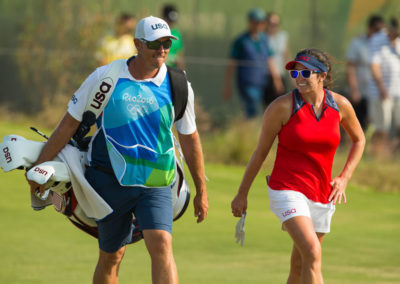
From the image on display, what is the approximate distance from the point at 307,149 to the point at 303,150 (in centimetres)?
3

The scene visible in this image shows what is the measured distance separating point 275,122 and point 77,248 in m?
4.00

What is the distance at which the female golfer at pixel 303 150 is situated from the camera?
6.83 metres

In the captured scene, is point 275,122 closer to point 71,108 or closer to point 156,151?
point 156,151

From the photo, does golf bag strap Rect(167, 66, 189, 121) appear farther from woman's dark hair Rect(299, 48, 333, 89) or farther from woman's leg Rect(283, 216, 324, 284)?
woman's leg Rect(283, 216, 324, 284)

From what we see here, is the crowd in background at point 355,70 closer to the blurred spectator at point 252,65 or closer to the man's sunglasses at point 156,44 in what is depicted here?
the blurred spectator at point 252,65

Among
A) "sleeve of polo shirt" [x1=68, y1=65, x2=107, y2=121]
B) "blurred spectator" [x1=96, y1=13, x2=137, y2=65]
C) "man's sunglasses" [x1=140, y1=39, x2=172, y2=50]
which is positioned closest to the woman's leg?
"man's sunglasses" [x1=140, y1=39, x2=172, y2=50]

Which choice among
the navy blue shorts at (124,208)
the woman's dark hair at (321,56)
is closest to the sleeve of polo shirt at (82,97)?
the navy blue shorts at (124,208)

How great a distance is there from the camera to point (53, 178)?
6.49 meters

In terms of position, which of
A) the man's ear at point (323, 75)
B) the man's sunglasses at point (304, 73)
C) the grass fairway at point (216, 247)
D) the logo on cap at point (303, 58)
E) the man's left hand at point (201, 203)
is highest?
the logo on cap at point (303, 58)

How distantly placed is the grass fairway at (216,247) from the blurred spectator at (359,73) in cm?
317

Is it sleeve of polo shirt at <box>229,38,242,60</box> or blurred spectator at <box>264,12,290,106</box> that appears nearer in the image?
sleeve of polo shirt at <box>229,38,242,60</box>

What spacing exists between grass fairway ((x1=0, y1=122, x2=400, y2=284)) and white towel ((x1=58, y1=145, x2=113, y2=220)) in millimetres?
2068

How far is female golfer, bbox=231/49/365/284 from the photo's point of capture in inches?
269

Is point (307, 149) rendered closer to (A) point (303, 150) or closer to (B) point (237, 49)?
(A) point (303, 150)
